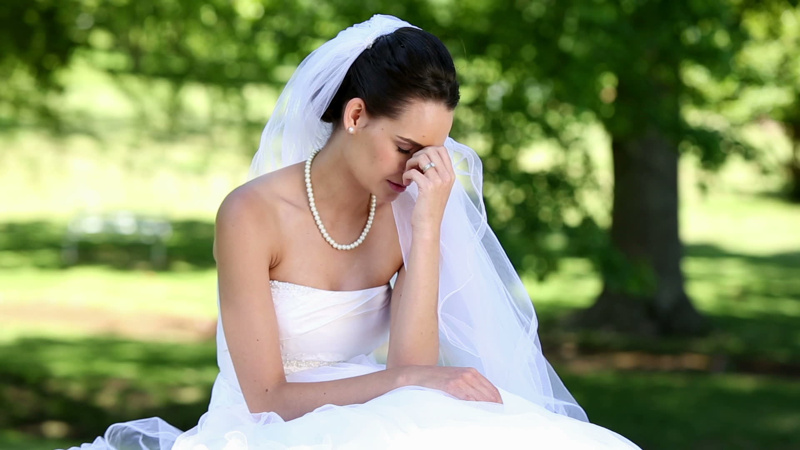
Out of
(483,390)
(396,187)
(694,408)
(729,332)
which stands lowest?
(694,408)

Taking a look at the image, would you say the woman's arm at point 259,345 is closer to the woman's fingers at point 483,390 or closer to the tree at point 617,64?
the woman's fingers at point 483,390

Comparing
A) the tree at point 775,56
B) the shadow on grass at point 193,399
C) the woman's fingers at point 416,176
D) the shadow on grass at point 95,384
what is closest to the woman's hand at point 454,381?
the woman's fingers at point 416,176

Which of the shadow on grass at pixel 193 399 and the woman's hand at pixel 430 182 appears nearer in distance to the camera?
the woman's hand at pixel 430 182

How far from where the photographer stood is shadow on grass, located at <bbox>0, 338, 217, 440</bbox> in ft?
28.7

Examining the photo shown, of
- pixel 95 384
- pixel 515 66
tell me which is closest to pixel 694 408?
pixel 515 66

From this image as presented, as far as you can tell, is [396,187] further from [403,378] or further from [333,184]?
[403,378]

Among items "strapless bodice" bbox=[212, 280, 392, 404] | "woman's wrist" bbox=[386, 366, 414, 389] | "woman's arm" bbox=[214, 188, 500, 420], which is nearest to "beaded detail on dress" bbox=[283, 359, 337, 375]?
"strapless bodice" bbox=[212, 280, 392, 404]

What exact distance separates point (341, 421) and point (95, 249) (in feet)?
52.8

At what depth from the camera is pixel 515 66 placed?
284 inches

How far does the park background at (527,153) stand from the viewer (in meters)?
7.27

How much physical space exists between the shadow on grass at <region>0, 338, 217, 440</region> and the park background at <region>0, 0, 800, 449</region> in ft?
0.12

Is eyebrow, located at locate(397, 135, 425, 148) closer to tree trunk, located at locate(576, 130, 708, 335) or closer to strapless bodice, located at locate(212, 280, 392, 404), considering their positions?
strapless bodice, located at locate(212, 280, 392, 404)

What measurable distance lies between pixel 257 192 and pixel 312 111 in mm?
414

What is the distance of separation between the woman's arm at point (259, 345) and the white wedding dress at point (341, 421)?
8cm
